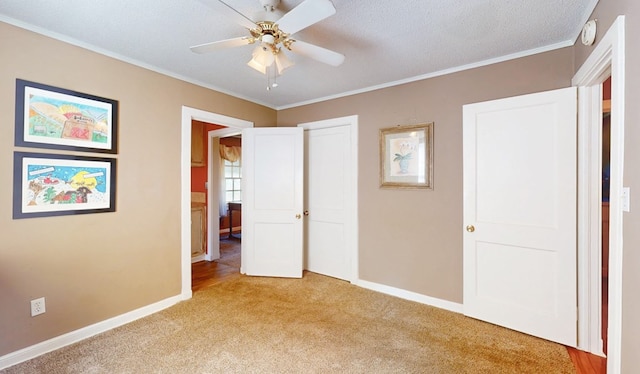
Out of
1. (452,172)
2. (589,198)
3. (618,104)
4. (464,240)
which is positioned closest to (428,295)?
(464,240)

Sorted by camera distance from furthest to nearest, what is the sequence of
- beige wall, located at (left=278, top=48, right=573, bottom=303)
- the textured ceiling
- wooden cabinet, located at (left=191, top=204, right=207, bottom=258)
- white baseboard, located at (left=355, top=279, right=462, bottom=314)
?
1. wooden cabinet, located at (left=191, top=204, right=207, bottom=258)
2. white baseboard, located at (left=355, top=279, right=462, bottom=314)
3. beige wall, located at (left=278, top=48, right=573, bottom=303)
4. the textured ceiling

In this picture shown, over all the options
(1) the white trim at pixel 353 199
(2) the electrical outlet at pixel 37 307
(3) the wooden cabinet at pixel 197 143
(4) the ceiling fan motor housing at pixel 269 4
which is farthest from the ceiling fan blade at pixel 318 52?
(3) the wooden cabinet at pixel 197 143

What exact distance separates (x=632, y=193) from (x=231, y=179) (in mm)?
6568

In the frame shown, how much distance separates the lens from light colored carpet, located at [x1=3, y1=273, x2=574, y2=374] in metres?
1.87

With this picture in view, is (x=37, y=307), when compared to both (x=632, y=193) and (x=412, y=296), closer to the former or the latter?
(x=412, y=296)

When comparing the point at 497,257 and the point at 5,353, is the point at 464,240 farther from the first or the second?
the point at 5,353

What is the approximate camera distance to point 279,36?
1699mm

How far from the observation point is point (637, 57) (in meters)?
1.18

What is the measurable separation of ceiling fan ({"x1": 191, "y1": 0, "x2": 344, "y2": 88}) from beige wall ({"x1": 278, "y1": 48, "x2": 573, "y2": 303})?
1.38m

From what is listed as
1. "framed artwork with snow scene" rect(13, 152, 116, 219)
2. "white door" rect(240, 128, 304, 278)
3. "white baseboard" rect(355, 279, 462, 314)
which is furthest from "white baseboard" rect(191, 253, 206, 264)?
"white baseboard" rect(355, 279, 462, 314)

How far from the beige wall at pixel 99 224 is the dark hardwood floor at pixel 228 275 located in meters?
0.70

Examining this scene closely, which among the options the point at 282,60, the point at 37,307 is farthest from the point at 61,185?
the point at 282,60

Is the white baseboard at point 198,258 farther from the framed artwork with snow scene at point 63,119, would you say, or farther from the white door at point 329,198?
the framed artwork with snow scene at point 63,119

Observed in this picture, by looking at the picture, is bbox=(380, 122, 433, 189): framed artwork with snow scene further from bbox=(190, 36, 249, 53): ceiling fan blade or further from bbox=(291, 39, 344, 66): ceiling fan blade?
bbox=(190, 36, 249, 53): ceiling fan blade
